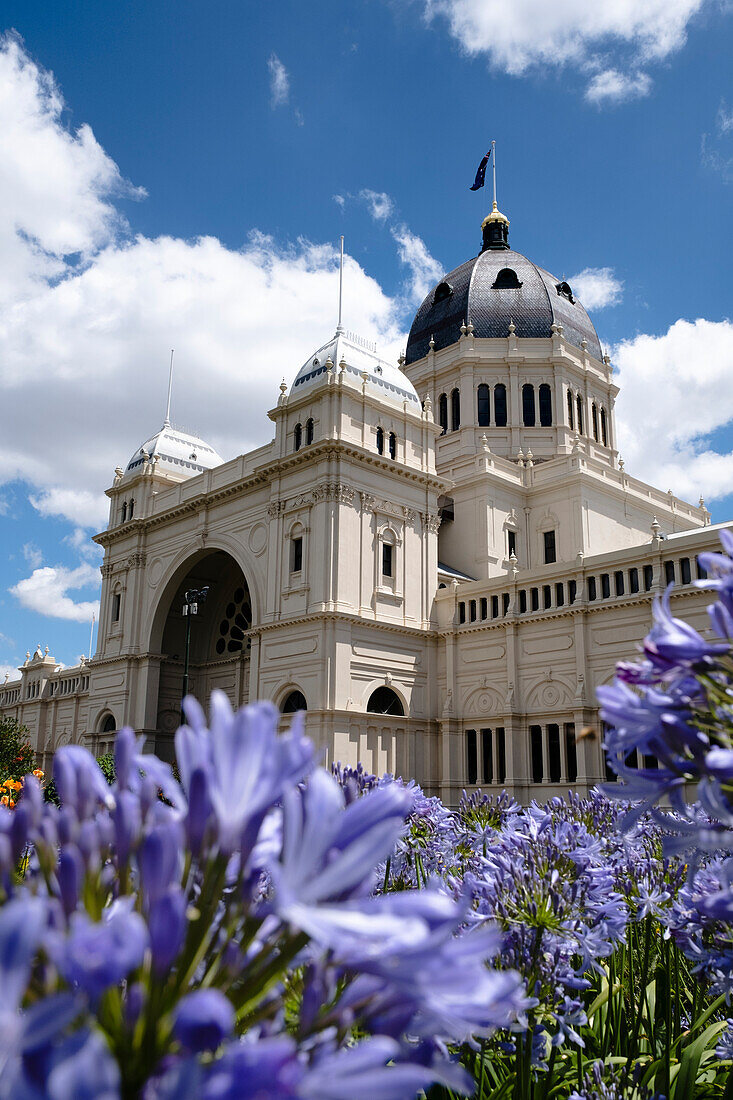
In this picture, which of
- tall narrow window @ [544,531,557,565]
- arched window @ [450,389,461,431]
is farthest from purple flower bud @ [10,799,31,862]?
arched window @ [450,389,461,431]

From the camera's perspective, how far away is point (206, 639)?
147ft

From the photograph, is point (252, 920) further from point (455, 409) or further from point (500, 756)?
point (455, 409)

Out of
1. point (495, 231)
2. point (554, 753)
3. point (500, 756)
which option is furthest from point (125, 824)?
point (495, 231)

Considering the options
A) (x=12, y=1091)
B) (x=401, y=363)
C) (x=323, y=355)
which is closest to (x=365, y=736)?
(x=323, y=355)

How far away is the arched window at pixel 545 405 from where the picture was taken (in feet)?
156

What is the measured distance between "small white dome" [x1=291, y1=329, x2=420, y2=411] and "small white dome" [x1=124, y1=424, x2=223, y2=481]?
1143 centimetres

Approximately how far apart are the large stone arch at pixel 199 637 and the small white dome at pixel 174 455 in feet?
21.4

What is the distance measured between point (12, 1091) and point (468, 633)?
112ft

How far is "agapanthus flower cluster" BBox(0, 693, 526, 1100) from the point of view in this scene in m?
1.15

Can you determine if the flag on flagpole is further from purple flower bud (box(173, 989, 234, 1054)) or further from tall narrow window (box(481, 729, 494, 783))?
purple flower bud (box(173, 989, 234, 1054))

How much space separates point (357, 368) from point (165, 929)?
3575 centimetres

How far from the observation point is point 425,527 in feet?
121

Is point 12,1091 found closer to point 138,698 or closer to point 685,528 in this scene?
point 138,698

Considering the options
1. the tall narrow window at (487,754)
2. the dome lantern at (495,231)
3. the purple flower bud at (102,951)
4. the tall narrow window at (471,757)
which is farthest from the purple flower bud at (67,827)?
the dome lantern at (495,231)
